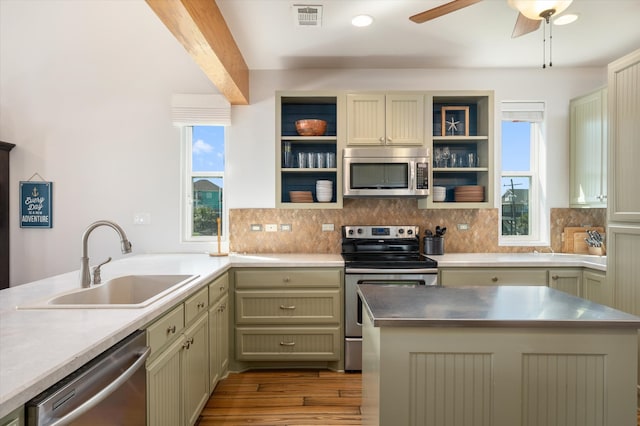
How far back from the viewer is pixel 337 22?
2572 millimetres

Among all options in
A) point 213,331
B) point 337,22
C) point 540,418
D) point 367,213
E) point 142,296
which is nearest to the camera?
point 540,418

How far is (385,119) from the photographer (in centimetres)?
312

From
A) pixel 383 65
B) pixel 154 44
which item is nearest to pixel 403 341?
pixel 383 65

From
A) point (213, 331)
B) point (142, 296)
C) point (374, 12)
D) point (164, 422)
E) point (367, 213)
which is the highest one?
point (374, 12)

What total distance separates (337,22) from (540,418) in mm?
2615

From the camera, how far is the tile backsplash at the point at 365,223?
343cm

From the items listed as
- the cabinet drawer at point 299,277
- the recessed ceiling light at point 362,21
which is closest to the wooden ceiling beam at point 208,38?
the recessed ceiling light at point 362,21

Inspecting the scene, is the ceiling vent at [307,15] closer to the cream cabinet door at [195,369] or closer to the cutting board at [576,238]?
the cream cabinet door at [195,369]

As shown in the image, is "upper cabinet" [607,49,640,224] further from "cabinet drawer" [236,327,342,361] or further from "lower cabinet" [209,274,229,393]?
"lower cabinet" [209,274,229,393]

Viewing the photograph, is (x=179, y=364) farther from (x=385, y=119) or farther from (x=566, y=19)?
(x=566, y=19)

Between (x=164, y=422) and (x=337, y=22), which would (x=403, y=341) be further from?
(x=337, y=22)

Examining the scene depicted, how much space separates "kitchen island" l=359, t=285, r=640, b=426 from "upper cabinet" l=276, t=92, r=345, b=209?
1939mm

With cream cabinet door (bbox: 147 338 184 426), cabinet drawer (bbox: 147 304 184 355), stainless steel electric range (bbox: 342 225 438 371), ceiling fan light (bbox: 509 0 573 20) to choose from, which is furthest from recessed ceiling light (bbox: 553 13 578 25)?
cream cabinet door (bbox: 147 338 184 426)

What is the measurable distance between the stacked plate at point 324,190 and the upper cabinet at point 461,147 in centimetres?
89
